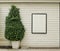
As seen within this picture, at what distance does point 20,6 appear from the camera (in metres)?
3.37

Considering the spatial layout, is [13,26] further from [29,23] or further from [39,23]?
[39,23]

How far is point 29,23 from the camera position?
3383 millimetres

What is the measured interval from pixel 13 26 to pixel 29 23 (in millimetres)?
337

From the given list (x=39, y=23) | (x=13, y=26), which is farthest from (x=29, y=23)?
(x=13, y=26)

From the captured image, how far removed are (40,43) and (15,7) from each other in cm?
82

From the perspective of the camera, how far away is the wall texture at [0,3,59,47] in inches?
133

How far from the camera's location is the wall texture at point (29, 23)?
3379 millimetres

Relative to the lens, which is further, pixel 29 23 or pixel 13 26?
pixel 29 23

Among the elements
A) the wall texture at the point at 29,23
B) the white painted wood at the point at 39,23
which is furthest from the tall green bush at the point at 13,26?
the white painted wood at the point at 39,23

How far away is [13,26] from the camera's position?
321cm

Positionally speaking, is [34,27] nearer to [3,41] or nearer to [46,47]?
[46,47]

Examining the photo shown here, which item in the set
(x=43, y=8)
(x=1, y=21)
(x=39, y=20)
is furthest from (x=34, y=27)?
(x=1, y=21)

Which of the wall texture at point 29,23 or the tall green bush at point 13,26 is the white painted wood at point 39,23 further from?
the tall green bush at point 13,26

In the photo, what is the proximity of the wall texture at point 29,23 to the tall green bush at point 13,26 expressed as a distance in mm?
132
